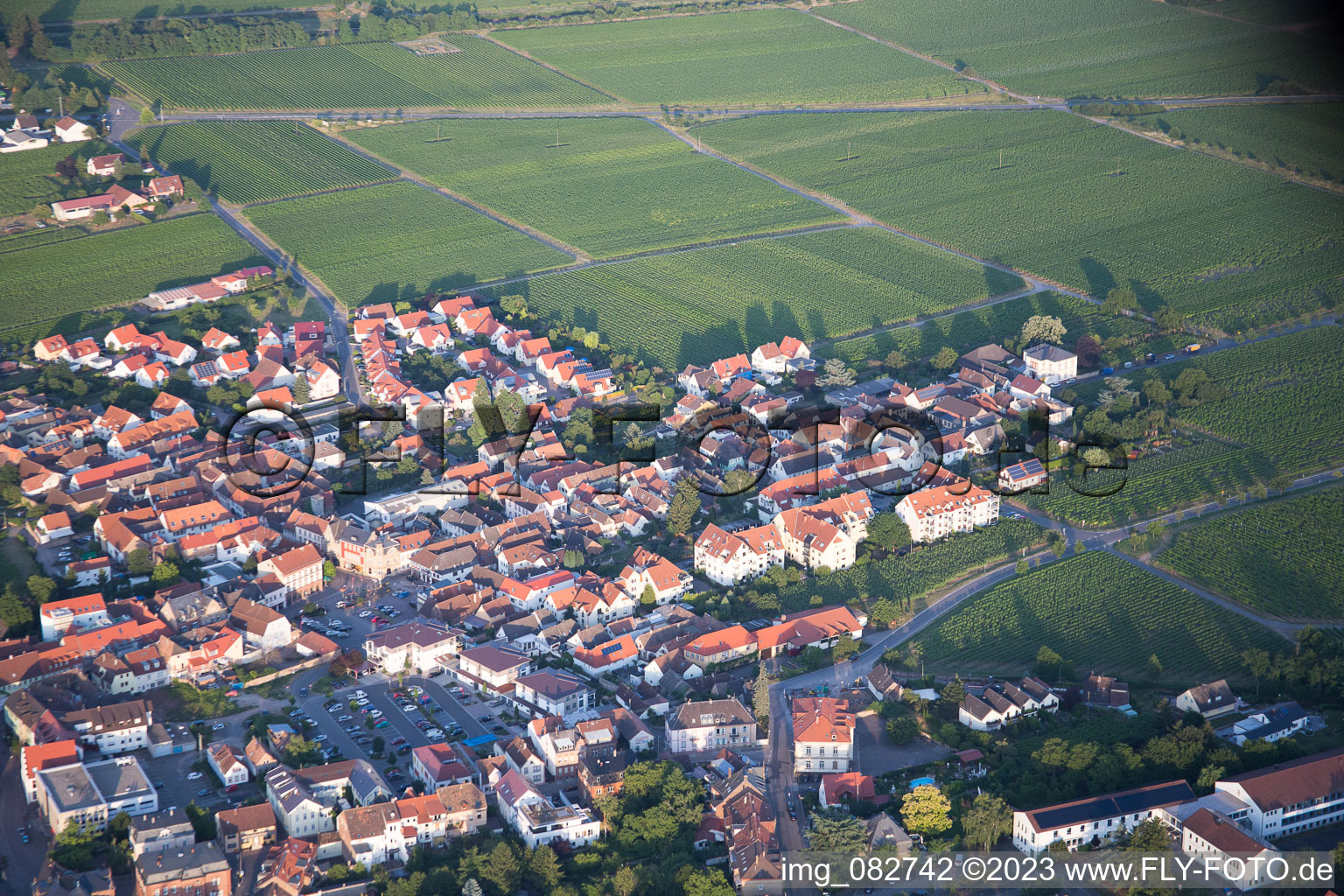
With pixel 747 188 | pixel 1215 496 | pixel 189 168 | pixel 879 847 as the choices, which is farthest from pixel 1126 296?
pixel 189 168

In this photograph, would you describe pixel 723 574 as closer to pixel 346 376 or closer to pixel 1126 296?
pixel 346 376

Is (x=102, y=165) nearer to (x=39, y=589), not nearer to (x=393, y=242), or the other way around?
(x=393, y=242)

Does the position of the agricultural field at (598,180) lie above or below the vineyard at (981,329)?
above

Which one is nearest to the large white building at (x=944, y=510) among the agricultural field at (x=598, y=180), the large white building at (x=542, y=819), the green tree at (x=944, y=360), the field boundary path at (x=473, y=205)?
the green tree at (x=944, y=360)

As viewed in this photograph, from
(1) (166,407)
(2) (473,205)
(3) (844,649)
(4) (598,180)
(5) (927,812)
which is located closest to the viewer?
(5) (927,812)

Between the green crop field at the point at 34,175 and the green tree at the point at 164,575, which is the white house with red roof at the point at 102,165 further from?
the green tree at the point at 164,575

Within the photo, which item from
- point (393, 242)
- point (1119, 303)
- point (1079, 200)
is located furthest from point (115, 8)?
point (1119, 303)
